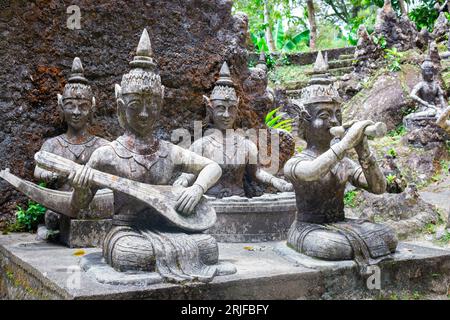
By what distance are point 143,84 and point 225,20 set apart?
3387 millimetres

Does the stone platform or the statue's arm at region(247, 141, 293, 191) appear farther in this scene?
the statue's arm at region(247, 141, 293, 191)

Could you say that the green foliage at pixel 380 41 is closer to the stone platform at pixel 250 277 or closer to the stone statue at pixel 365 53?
the stone statue at pixel 365 53

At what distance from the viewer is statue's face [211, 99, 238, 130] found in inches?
215

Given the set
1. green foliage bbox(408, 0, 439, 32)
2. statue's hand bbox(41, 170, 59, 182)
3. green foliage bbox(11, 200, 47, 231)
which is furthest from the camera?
green foliage bbox(408, 0, 439, 32)

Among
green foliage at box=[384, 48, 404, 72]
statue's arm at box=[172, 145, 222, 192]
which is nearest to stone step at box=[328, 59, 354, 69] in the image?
green foliage at box=[384, 48, 404, 72]

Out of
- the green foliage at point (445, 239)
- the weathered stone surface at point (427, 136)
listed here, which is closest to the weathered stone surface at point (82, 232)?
the green foliage at point (445, 239)

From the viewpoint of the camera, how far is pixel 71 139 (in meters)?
5.16

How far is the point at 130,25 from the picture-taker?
6188 mm

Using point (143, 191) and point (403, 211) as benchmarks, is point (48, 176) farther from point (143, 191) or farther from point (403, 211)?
point (403, 211)

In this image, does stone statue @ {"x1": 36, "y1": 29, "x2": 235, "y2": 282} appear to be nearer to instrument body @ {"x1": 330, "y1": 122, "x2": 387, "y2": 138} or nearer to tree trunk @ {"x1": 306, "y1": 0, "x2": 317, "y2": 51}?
instrument body @ {"x1": 330, "y1": 122, "x2": 387, "y2": 138}

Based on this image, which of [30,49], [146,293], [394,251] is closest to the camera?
[146,293]

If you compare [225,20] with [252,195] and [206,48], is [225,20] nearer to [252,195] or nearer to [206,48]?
[206,48]

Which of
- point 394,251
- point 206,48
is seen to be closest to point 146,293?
point 394,251

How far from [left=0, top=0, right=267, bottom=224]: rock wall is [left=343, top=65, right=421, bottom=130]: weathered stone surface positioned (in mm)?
7151
